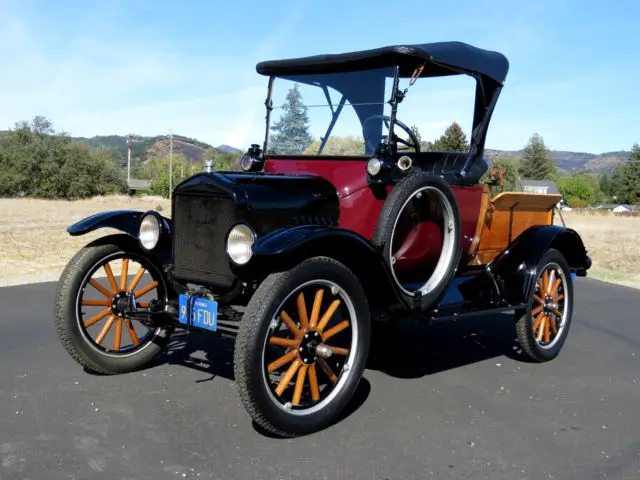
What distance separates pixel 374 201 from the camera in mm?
4715

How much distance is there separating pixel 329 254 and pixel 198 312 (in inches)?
35.0

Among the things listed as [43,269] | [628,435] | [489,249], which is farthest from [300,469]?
[43,269]

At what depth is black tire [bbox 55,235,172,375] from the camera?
4570 millimetres

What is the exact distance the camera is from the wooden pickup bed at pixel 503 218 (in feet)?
18.6

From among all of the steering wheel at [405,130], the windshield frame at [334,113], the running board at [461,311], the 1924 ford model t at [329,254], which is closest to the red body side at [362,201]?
the 1924 ford model t at [329,254]

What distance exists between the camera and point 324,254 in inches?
159

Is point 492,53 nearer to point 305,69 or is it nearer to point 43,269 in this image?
point 305,69

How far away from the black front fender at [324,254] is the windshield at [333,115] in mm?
1112

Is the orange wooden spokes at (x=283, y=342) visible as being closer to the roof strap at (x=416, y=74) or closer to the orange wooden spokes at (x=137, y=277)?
the orange wooden spokes at (x=137, y=277)

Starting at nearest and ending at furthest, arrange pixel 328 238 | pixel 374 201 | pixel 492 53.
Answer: pixel 328 238 → pixel 374 201 → pixel 492 53

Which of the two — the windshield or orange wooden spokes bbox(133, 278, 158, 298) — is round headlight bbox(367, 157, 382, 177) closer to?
the windshield

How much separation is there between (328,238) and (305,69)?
78.5 inches

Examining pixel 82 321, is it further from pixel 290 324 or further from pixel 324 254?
pixel 324 254

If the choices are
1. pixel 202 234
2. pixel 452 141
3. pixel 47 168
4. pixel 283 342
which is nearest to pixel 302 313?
pixel 283 342
